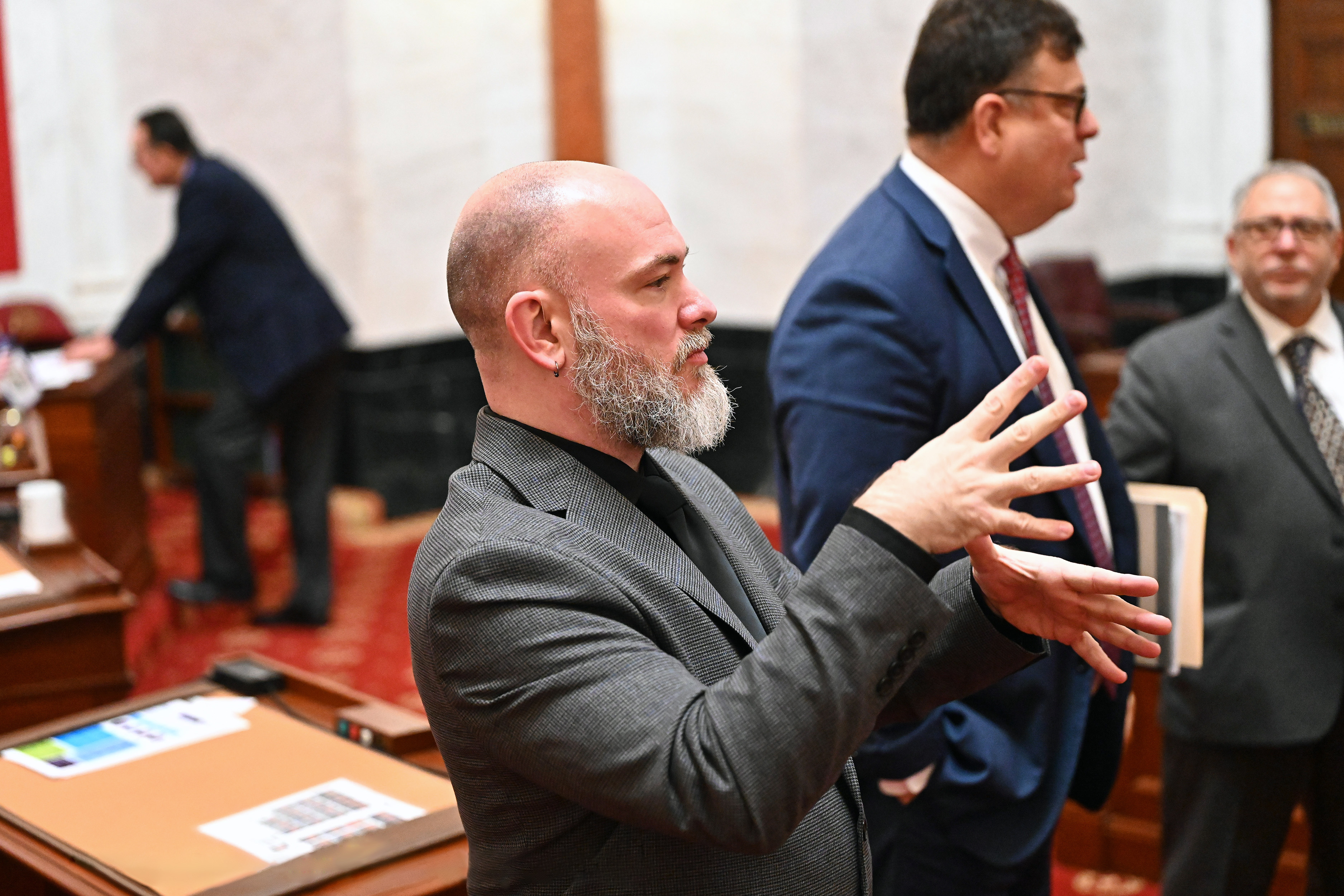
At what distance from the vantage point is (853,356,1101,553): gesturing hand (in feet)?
4.03

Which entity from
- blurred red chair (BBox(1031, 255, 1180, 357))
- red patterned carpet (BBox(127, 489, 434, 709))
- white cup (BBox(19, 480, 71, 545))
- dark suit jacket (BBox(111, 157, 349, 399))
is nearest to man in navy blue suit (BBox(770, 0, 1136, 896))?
white cup (BBox(19, 480, 71, 545))

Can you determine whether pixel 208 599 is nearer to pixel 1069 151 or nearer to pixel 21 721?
pixel 21 721

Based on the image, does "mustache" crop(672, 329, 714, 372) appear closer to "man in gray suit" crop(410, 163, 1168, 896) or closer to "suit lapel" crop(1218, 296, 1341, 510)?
"man in gray suit" crop(410, 163, 1168, 896)

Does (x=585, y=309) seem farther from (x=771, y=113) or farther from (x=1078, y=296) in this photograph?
(x=1078, y=296)

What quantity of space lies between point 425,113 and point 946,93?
5.27m

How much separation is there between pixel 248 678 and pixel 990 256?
1.40m

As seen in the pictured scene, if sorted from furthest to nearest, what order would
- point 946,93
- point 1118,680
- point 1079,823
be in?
point 1079,823 < point 946,93 < point 1118,680

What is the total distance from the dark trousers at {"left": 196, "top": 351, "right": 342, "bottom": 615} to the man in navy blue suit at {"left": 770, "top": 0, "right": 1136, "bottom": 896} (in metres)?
3.51

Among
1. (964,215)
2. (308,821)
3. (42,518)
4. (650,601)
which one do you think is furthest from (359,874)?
(42,518)

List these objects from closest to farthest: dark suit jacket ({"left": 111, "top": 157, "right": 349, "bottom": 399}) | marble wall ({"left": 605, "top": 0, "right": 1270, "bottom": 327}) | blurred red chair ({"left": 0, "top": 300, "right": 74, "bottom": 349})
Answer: dark suit jacket ({"left": 111, "top": 157, "right": 349, "bottom": 399}) < marble wall ({"left": 605, "top": 0, "right": 1270, "bottom": 327}) < blurred red chair ({"left": 0, "top": 300, "right": 74, "bottom": 349})

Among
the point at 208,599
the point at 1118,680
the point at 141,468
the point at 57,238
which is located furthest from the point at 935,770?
the point at 57,238

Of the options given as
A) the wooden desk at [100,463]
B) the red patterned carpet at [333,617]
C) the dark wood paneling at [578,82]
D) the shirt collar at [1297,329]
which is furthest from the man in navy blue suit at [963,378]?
the dark wood paneling at [578,82]

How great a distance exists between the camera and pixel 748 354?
6941 mm

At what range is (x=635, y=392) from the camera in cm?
143
